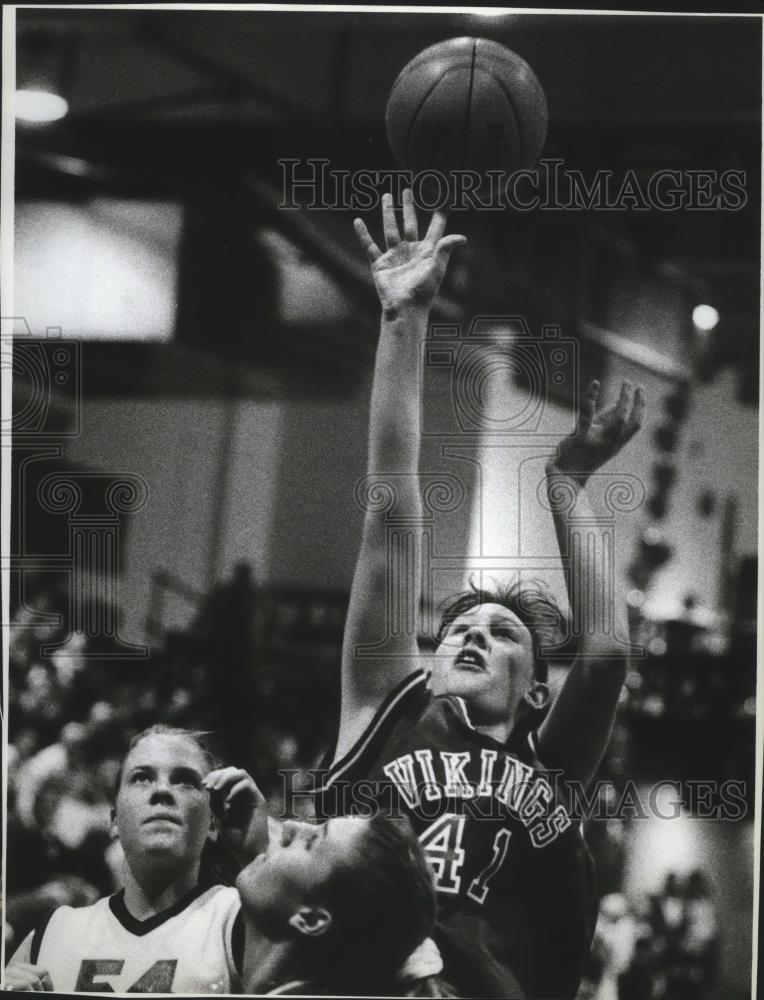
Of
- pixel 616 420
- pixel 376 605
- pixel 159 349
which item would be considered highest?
pixel 159 349

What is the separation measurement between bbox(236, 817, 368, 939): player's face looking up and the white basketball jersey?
0.07 metres

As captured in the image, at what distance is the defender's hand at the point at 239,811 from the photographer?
292 cm

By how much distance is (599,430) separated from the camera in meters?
2.96

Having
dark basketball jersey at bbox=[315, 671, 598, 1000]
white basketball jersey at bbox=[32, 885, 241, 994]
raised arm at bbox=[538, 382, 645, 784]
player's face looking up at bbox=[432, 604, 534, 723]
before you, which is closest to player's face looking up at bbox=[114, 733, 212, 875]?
white basketball jersey at bbox=[32, 885, 241, 994]

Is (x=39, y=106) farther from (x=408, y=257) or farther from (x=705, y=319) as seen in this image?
(x=705, y=319)

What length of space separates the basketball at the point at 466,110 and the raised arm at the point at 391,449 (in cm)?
15

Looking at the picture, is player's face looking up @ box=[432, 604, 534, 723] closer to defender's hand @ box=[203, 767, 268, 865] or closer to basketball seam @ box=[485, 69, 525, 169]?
defender's hand @ box=[203, 767, 268, 865]

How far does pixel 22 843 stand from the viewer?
2969 millimetres

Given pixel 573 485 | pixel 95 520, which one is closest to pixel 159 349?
pixel 95 520

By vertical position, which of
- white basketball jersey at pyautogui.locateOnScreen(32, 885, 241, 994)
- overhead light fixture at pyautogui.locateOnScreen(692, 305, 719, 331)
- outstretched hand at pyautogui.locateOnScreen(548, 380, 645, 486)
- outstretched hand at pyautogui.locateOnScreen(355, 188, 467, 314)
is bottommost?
white basketball jersey at pyautogui.locateOnScreen(32, 885, 241, 994)

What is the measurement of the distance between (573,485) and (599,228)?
27.4 inches

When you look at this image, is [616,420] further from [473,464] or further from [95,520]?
[95,520]

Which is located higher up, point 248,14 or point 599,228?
point 248,14

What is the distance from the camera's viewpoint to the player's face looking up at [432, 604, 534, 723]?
2.92m
